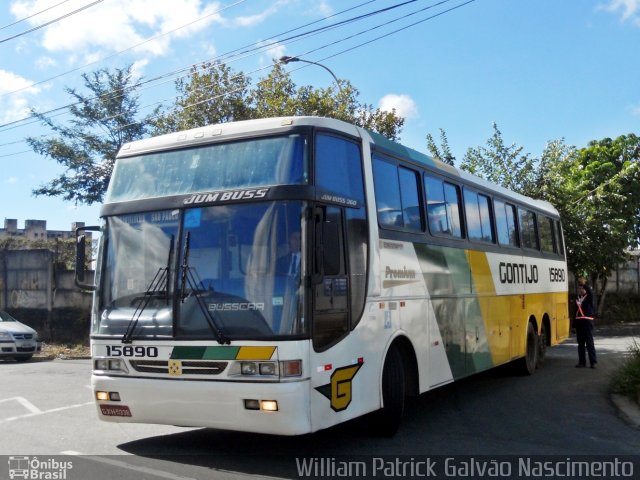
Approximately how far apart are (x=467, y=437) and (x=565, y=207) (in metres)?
19.3

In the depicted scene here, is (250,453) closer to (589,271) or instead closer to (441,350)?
(441,350)

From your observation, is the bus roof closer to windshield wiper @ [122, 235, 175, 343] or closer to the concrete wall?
windshield wiper @ [122, 235, 175, 343]

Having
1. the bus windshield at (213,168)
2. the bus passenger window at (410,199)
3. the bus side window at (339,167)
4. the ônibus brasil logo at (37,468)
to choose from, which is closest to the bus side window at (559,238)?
the bus passenger window at (410,199)

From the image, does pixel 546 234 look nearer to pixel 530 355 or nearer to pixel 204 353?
pixel 530 355

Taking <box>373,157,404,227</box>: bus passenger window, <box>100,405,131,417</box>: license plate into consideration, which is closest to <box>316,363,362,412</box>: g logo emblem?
<box>373,157,404,227</box>: bus passenger window

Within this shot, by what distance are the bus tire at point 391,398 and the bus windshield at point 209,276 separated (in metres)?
1.94

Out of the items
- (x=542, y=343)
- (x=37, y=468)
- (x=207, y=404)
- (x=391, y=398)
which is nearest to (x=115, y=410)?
(x=37, y=468)

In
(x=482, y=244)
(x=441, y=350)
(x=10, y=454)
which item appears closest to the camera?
(x=10, y=454)

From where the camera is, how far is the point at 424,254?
902 cm

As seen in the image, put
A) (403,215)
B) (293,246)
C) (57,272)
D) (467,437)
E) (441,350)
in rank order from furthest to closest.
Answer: (57,272)
(441,350)
(403,215)
(467,437)
(293,246)

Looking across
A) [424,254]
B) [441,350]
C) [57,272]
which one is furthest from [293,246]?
[57,272]

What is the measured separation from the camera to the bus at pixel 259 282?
20.9 ft

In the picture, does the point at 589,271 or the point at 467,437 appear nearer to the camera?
the point at 467,437

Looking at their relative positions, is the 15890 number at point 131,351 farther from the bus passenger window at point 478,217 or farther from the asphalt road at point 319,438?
the bus passenger window at point 478,217
